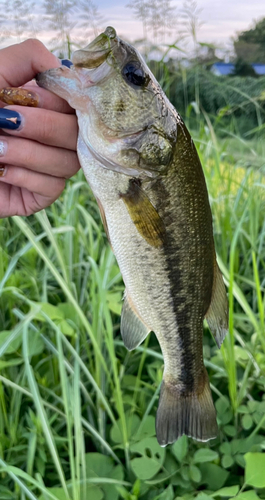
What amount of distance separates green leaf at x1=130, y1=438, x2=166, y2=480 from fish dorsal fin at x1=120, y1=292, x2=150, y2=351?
283 millimetres

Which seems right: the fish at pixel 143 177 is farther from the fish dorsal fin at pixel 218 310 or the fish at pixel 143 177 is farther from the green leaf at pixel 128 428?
the green leaf at pixel 128 428

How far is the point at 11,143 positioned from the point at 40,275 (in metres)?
0.74

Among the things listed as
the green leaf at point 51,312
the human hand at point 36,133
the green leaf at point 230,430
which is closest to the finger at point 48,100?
the human hand at point 36,133

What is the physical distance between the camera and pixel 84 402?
3.40 ft

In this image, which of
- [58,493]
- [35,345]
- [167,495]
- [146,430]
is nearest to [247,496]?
[167,495]

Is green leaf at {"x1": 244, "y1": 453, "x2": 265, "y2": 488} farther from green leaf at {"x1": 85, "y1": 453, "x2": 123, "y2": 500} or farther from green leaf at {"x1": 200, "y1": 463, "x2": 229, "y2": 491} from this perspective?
green leaf at {"x1": 85, "y1": 453, "x2": 123, "y2": 500}

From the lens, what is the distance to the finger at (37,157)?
2.02 feet

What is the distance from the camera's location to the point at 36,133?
60 cm

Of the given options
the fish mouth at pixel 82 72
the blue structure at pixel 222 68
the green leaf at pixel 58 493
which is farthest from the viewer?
the blue structure at pixel 222 68

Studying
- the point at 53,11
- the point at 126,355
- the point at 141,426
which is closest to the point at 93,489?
the point at 141,426

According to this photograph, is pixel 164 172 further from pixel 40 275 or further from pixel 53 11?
pixel 53 11

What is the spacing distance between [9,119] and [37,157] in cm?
8

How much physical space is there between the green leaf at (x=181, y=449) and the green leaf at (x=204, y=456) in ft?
0.08

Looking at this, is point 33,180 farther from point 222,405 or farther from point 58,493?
point 222,405
